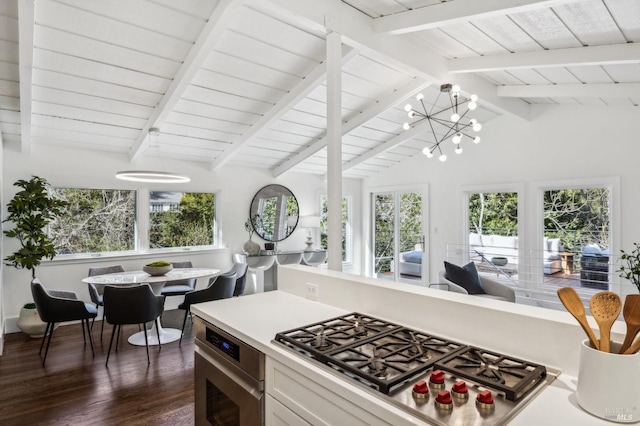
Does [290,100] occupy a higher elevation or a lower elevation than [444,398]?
higher

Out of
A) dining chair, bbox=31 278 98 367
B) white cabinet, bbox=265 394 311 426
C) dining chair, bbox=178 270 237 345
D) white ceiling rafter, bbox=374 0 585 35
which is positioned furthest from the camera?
dining chair, bbox=178 270 237 345

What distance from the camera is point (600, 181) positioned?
445cm

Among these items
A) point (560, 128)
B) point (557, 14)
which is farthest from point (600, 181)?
point (557, 14)

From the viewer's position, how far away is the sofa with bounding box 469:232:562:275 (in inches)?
194

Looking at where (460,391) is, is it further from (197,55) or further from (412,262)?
(412,262)

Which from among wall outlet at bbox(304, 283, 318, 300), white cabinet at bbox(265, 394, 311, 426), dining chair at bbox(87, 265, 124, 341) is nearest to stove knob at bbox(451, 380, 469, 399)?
white cabinet at bbox(265, 394, 311, 426)

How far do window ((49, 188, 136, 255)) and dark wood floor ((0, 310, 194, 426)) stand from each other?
126 cm

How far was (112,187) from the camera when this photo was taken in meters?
4.89

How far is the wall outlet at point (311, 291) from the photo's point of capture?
2.11 m

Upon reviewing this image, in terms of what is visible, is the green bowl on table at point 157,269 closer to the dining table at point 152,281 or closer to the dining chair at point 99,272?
the dining table at point 152,281

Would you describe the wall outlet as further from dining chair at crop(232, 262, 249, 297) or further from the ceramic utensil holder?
dining chair at crop(232, 262, 249, 297)

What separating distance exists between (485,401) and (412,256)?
5.94 metres

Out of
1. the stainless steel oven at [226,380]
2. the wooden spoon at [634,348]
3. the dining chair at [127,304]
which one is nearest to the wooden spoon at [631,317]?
the wooden spoon at [634,348]

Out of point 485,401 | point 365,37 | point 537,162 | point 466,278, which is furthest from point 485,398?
point 537,162
